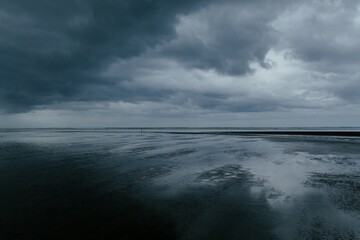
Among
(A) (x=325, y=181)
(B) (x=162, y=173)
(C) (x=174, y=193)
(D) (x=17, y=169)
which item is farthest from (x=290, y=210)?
(D) (x=17, y=169)

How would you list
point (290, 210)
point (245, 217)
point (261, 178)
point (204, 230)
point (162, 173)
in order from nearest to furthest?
point (204, 230) → point (245, 217) → point (290, 210) → point (261, 178) → point (162, 173)

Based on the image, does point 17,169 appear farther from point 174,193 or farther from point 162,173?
point 174,193

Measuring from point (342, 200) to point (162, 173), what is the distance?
11447 mm

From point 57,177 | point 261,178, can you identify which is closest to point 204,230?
point 261,178

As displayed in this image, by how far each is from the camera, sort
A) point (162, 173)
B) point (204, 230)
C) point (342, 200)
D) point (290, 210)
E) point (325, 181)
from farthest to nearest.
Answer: point (162, 173) → point (325, 181) → point (342, 200) → point (290, 210) → point (204, 230)

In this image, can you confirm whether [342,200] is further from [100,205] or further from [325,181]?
[100,205]

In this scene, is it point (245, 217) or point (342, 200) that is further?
point (342, 200)

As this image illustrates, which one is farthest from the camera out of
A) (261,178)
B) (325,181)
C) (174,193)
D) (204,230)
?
(261,178)

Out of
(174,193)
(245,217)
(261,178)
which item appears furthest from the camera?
(261,178)

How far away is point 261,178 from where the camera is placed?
55.5ft

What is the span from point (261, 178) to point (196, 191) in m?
5.66

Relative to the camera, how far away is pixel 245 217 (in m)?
9.65

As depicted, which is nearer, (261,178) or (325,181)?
(325,181)

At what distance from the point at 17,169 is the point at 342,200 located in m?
22.2
